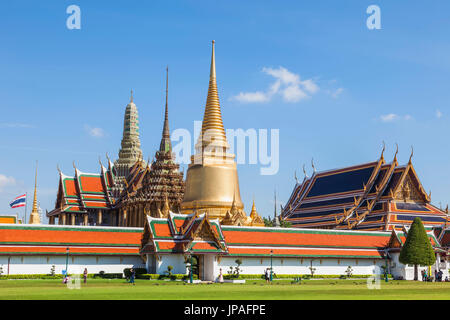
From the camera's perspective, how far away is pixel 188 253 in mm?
50375

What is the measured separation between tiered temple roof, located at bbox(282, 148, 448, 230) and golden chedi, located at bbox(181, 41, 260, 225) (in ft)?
40.1

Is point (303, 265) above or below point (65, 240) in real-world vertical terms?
below

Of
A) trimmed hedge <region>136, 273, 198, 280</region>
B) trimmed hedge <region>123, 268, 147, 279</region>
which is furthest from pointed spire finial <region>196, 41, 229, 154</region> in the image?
trimmed hedge <region>136, 273, 198, 280</region>

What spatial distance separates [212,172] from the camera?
75.2 metres

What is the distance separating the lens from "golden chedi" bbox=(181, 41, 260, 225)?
244 feet

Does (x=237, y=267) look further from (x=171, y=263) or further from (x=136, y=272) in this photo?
(x=136, y=272)

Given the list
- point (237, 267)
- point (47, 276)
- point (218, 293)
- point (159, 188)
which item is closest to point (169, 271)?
point (237, 267)

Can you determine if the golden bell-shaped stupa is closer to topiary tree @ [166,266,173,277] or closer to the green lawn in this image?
topiary tree @ [166,266,173,277]

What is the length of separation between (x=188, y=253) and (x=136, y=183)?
5142 centimetres

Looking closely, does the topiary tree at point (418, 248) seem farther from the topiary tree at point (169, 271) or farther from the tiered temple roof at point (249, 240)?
the topiary tree at point (169, 271)

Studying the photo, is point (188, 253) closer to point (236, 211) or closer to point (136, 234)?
point (136, 234)

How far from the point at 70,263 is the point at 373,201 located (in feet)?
→ 121

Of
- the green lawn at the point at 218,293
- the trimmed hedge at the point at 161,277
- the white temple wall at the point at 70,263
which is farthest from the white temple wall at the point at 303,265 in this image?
the green lawn at the point at 218,293

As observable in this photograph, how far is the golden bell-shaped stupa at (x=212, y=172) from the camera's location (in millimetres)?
74438
